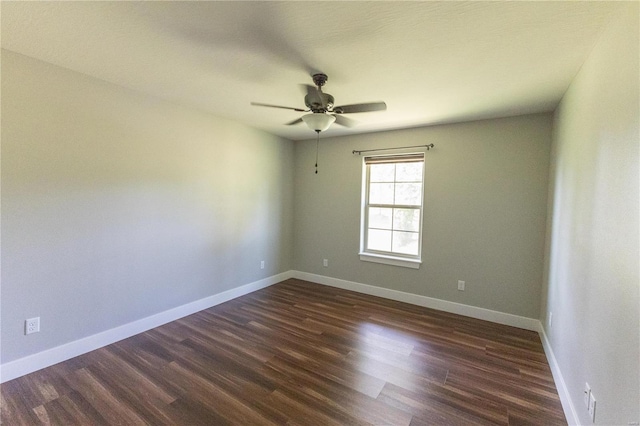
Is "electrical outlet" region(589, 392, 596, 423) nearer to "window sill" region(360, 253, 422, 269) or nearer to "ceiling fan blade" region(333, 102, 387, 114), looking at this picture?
"ceiling fan blade" region(333, 102, 387, 114)

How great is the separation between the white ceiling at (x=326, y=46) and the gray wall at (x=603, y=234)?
0.91 feet

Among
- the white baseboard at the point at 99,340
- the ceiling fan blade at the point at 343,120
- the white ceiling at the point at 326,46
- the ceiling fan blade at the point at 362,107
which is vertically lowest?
the white baseboard at the point at 99,340

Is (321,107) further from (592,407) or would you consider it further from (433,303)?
(433,303)

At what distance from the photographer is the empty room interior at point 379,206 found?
151 centimetres

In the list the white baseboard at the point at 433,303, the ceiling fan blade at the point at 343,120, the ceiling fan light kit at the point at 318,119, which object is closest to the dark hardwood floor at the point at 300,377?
the white baseboard at the point at 433,303

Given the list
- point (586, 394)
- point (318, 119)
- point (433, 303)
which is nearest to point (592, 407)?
point (586, 394)

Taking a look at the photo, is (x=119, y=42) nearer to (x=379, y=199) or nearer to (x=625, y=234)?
(x=625, y=234)

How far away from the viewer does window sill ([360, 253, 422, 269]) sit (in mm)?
3747

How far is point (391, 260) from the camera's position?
3924 millimetres

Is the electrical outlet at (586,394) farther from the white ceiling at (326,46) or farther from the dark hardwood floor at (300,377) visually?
the white ceiling at (326,46)

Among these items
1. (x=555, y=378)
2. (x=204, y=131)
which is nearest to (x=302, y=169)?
(x=204, y=131)

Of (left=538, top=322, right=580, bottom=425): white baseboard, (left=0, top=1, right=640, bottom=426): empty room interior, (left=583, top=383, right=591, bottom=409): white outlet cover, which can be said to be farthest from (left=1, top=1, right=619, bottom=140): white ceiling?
(left=538, top=322, right=580, bottom=425): white baseboard

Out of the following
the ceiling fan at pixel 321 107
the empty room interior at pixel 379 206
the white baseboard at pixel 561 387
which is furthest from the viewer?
the ceiling fan at pixel 321 107

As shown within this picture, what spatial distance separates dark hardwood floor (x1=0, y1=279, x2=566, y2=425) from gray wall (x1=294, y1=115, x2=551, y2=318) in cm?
50
